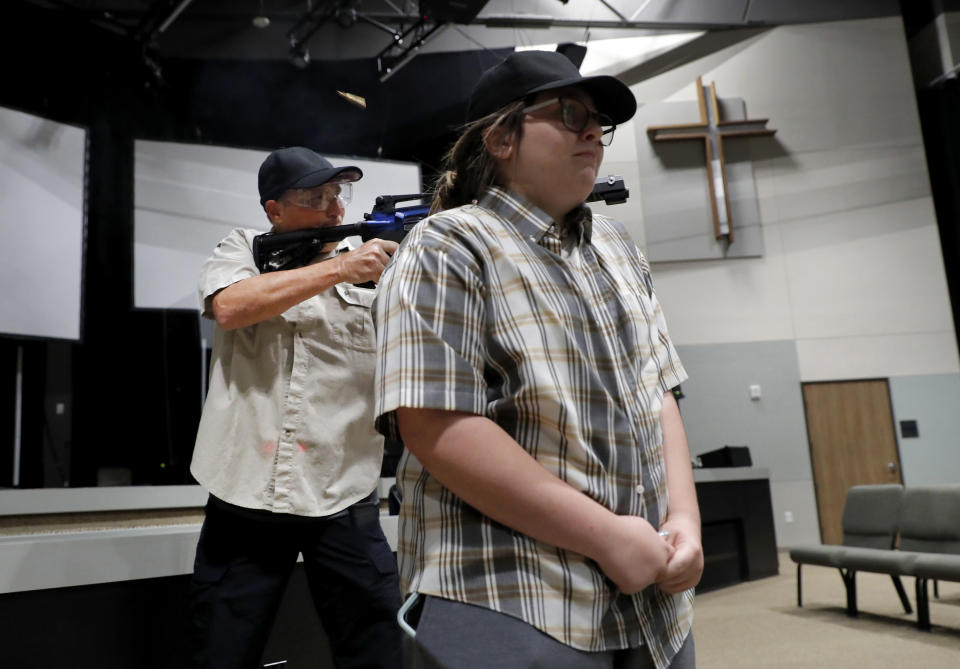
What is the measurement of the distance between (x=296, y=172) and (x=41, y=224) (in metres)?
4.52

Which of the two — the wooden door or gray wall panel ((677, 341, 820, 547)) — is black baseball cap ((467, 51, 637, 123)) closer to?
gray wall panel ((677, 341, 820, 547))

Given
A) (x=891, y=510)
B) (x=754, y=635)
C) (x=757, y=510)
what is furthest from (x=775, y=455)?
(x=754, y=635)

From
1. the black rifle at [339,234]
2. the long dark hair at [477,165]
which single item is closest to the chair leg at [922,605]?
the black rifle at [339,234]

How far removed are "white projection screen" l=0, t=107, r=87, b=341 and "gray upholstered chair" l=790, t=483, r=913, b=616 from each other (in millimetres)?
4994

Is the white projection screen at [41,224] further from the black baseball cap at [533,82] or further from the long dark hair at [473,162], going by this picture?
the black baseball cap at [533,82]

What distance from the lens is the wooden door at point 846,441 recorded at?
7.85 metres

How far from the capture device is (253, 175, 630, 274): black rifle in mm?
1525

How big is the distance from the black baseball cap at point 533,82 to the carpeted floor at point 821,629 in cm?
289

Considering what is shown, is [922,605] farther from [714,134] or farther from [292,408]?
[714,134]

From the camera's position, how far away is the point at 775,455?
7.96 meters

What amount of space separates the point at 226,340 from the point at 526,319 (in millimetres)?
770

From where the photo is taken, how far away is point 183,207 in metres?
5.60

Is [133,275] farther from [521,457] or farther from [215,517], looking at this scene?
[521,457]

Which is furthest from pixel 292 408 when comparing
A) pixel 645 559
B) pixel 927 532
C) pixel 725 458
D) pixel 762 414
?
pixel 762 414
